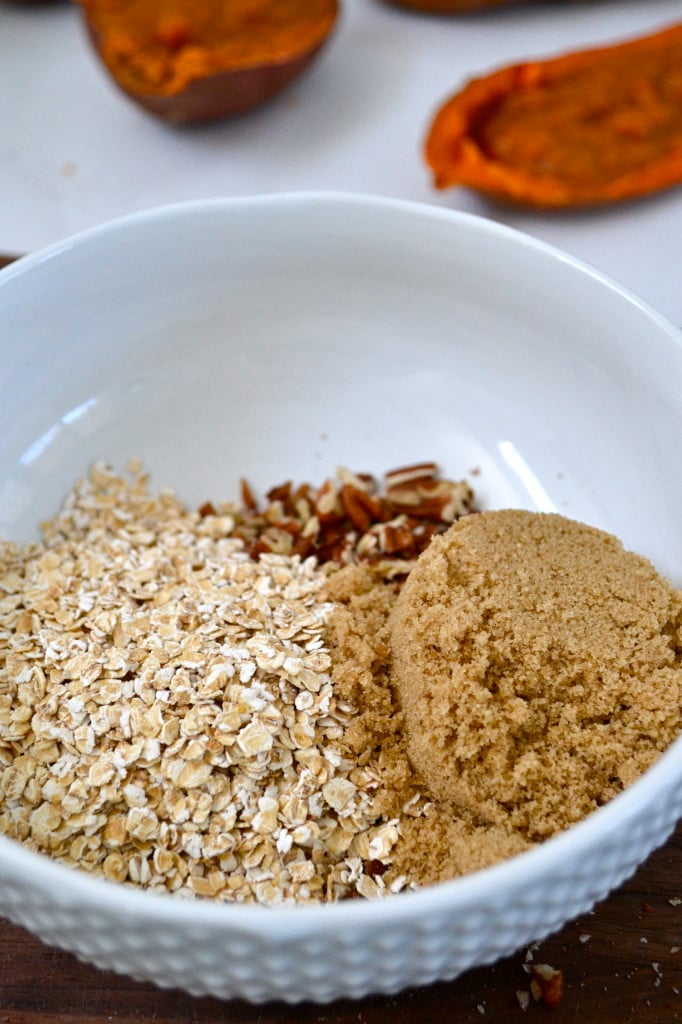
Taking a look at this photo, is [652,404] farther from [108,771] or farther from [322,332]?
[108,771]

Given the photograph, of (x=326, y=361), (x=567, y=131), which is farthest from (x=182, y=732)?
(x=567, y=131)

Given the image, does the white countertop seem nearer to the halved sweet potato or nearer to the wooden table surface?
the halved sweet potato

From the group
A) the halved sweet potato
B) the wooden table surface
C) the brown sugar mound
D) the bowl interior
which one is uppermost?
the halved sweet potato

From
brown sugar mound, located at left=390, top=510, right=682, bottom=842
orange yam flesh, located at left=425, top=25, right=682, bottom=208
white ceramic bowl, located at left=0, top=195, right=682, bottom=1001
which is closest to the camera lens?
brown sugar mound, located at left=390, top=510, right=682, bottom=842

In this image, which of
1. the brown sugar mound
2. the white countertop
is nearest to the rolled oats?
the brown sugar mound

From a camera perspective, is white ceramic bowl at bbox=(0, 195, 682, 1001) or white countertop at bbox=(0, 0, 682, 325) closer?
white ceramic bowl at bbox=(0, 195, 682, 1001)

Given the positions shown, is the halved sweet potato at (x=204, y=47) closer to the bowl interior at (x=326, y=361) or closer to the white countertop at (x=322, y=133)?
the white countertop at (x=322, y=133)

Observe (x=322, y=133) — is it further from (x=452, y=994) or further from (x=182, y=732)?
(x=452, y=994)
